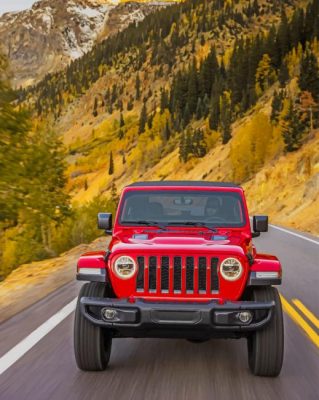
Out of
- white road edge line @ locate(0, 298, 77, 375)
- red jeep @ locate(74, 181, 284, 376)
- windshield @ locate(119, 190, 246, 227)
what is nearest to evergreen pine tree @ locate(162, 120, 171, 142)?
white road edge line @ locate(0, 298, 77, 375)

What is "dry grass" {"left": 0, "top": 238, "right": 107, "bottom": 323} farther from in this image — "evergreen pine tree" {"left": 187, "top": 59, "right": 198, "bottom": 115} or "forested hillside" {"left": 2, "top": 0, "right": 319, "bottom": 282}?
"evergreen pine tree" {"left": 187, "top": 59, "right": 198, "bottom": 115}

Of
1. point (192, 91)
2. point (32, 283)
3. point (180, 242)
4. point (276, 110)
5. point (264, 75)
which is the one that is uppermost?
point (192, 91)

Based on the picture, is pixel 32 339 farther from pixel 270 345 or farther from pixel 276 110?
pixel 276 110

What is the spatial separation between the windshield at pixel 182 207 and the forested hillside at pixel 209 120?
924cm

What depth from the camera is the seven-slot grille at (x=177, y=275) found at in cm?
498

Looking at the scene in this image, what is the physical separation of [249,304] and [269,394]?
0.76 metres

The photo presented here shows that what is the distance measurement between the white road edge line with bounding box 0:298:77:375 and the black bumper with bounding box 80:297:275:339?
1.15m

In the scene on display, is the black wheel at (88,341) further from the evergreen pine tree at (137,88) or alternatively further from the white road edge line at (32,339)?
the evergreen pine tree at (137,88)

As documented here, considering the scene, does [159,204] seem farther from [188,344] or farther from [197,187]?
[188,344]

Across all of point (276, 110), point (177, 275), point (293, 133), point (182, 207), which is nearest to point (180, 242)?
point (177, 275)

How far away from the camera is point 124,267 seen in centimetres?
512

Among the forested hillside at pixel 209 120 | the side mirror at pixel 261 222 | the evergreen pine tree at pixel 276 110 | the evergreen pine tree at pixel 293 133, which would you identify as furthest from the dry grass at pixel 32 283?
the evergreen pine tree at pixel 276 110

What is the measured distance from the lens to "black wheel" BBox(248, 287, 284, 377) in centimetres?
494

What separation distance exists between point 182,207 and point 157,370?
2.07 metres
